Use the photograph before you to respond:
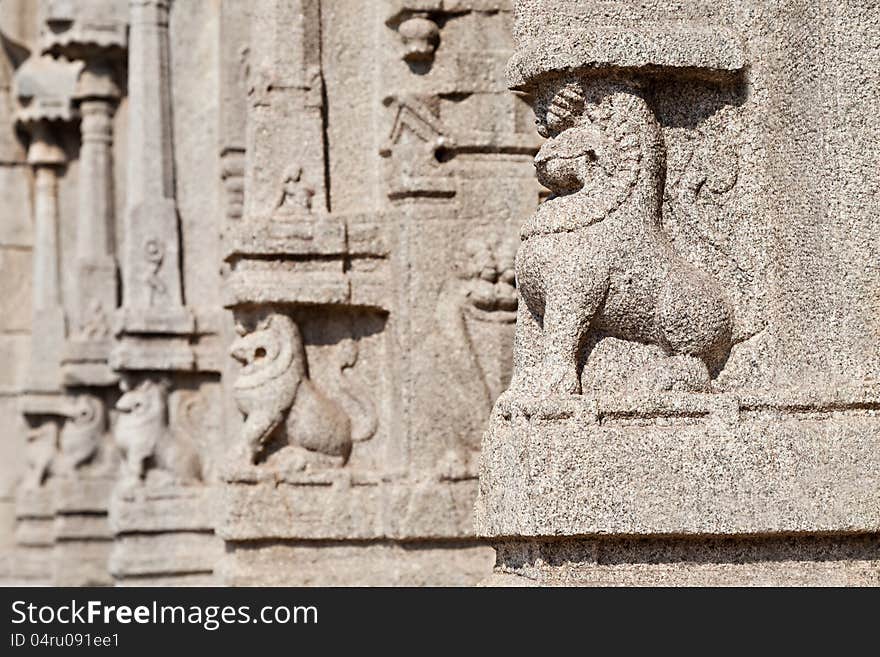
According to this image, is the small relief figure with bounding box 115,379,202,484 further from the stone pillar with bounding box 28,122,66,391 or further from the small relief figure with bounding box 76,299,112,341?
the stone pillar with bounding box 28,122,66,391

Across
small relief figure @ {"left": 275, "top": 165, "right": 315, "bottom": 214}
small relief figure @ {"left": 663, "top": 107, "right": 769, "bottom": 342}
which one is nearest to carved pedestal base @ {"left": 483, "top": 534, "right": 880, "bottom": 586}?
small relief figure @ {"left": 663, "top": 107, "right": 769, "bottom": 342}

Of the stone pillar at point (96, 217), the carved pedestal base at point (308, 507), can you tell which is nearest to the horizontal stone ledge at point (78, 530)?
the stone pillar at point (96, 217)

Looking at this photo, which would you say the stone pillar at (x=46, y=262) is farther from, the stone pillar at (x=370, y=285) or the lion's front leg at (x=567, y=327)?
the lion's front leg at (x=567, y=327)

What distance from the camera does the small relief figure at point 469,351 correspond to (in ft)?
30.5

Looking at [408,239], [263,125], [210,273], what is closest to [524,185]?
[408,239]

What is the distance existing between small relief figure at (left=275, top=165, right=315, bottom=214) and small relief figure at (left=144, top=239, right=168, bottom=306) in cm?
375

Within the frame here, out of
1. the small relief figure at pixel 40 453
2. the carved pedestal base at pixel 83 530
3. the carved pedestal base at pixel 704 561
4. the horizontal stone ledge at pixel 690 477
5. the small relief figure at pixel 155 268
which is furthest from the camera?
the small relief figure at pixel 40 453

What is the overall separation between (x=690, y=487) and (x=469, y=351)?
10.4ft

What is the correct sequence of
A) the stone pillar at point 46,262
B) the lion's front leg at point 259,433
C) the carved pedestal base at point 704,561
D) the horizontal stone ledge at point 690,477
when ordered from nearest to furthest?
1. the horizontal stone ledge at point 690,477
2. the carved pedestal base at point 704,561
3. the lion's front leg at point 259,433
4. the stone pillar at point 46,262

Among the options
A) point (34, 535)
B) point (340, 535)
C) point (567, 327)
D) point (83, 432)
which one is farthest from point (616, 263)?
point (34, 535)

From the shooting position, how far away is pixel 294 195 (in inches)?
384

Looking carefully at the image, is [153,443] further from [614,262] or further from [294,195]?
[614,262]

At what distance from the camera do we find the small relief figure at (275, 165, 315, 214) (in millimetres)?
9734

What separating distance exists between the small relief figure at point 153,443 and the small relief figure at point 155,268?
525 mm
